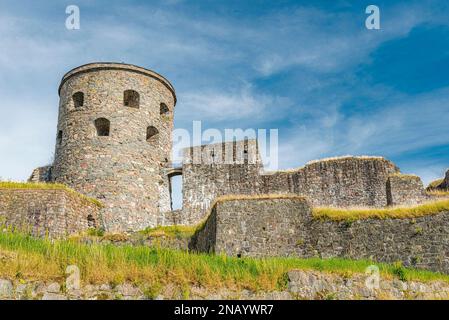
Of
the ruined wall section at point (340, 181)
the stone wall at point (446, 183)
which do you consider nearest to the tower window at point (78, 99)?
the ruined wall section at point (340, 181)

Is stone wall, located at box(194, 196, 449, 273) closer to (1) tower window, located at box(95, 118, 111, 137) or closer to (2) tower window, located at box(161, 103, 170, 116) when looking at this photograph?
(1) tower window, located at box(95, 118, 111, 137)

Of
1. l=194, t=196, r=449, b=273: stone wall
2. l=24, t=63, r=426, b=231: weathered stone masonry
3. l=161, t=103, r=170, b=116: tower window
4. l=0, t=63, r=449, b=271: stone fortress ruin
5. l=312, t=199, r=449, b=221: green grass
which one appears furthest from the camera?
l=161, t=103, r=170, b=116: tower window

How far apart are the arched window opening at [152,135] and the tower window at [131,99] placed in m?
1.39

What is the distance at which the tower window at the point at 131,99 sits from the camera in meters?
25.5

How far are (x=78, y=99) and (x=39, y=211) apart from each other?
→ 8.23 m

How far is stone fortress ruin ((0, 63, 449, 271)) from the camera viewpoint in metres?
20.1

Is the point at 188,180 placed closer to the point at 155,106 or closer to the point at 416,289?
the point at 155,106

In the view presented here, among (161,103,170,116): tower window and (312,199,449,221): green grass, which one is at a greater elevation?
(161,103,170,116): tower window

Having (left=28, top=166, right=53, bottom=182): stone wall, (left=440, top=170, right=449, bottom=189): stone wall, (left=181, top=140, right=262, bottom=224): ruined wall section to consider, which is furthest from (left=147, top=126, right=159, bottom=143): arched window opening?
(left=440, top=170, right=449, bottom=189): stone wall

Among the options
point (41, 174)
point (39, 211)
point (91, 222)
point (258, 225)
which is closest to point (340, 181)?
point (258, 225)

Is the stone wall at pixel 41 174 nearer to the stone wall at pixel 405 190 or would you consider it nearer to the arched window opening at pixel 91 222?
the arched window opening at pixel 91 222

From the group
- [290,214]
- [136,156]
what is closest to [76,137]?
[136,156]

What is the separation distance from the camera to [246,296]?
993cm
